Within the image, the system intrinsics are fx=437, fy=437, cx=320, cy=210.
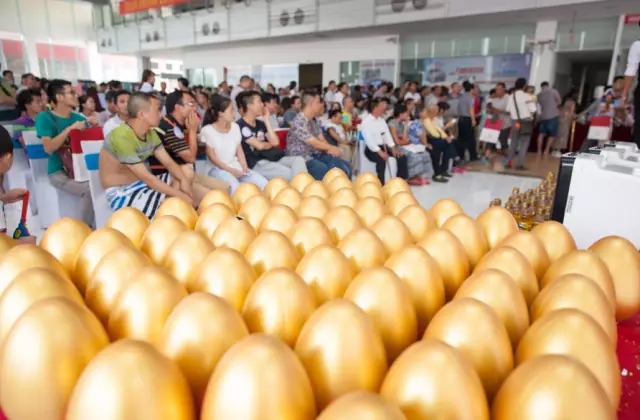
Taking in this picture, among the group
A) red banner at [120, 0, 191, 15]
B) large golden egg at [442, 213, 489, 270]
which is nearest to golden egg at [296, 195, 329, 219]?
large golden egg at [442, 213, 489, 270]

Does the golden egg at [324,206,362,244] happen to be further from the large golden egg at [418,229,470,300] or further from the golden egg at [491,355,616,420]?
the golden egg at [491,355,616,420]

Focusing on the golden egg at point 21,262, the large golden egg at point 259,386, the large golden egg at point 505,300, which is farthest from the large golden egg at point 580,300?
the golden egg at point 21,262

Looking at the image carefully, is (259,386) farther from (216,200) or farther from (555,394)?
(216,200)

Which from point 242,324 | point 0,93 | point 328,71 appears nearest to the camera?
point 242,324

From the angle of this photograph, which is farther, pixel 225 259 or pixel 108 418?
pixel 225 259

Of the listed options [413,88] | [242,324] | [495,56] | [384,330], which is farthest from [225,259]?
[495,56]

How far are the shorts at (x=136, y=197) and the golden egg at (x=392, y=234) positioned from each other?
4.58 ft

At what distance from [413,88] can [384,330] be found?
21.8 ft

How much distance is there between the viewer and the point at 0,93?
4.04m

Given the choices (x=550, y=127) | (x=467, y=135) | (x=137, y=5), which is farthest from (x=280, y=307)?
(x=137, y=5)

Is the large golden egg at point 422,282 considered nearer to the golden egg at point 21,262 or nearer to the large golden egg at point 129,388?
the large golden egg at point 129,388

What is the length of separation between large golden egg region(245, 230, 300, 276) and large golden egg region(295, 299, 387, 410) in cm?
25

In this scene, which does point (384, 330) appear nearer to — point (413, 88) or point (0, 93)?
point (0, 93)

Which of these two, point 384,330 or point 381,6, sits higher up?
point 381,6
